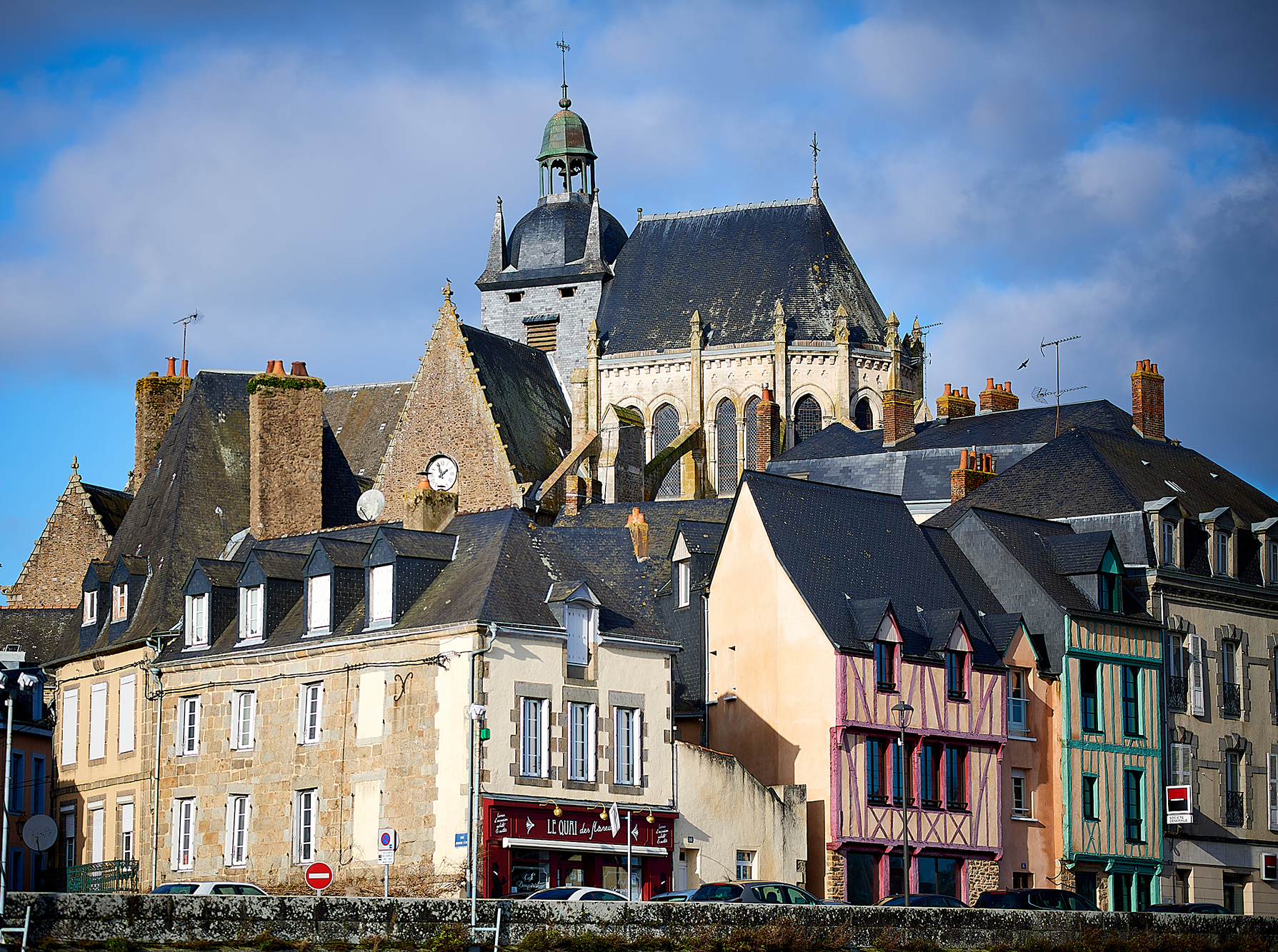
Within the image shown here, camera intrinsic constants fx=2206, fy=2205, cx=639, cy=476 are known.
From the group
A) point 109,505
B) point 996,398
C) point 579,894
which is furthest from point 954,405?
point 579,894

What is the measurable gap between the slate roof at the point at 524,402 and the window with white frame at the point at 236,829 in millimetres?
23596

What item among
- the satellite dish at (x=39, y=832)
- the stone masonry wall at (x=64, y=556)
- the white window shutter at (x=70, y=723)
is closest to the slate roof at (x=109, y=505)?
the stone masonry wall at (x=64, y=556)

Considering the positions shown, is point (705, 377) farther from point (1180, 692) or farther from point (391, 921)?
point (391, 921)

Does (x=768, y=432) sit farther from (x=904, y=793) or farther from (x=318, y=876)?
(x=318, y=876)

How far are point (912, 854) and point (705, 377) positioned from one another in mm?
28771

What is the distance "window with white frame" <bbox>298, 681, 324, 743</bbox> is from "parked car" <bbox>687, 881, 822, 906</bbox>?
23.6 ft

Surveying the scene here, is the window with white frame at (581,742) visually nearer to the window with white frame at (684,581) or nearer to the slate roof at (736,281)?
the window with white frame at (684,581)

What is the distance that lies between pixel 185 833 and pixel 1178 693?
57.8ft

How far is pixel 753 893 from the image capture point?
26844 mm

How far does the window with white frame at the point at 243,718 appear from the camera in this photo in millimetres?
32969

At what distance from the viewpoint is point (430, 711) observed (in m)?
30.2

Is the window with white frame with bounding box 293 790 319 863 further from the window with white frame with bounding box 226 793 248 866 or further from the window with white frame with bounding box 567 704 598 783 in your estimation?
the window with white frame with bounding box 567 704 598 783

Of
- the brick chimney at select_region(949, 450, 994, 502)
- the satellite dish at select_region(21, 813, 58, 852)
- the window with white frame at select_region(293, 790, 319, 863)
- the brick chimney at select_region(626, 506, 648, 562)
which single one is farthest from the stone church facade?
the satellite dish at select_region(21, 813, 58, 852)

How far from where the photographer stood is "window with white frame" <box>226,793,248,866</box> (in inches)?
1287
